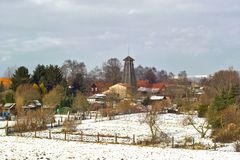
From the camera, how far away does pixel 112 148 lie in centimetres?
2550

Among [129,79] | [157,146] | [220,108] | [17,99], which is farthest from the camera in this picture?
[129,79]

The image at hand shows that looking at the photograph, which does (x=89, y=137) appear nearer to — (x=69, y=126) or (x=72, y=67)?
(x=69, y=126)

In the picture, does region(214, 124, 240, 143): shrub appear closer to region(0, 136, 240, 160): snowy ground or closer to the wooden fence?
region(0, 136, 240, 160): snowy ground

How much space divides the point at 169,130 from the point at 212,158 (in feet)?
47.6

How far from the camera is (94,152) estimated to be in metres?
23.5

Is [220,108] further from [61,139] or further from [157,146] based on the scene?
[61,139]

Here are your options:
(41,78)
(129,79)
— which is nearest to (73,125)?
(41,78)

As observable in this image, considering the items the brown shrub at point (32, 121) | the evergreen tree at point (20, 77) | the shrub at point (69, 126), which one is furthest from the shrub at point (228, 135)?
the evergreen tree at point (20, 77)

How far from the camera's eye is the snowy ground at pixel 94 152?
2152cm

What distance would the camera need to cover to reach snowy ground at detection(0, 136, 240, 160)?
21516 millimetres

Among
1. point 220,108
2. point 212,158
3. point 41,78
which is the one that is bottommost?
point 212,158

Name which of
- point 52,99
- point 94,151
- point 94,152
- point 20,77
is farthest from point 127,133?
point 20,77

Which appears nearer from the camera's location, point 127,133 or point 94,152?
point 94,152

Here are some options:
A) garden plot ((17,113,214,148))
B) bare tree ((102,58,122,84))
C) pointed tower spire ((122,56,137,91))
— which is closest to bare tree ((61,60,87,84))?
bare tree ((102,58,122,84))
